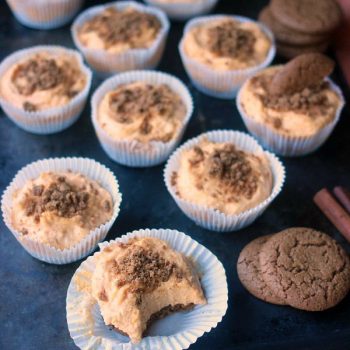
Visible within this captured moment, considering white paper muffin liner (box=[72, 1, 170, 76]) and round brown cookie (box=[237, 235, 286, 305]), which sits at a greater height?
white paper muffin liner (box=[72, 1, 170, 76])

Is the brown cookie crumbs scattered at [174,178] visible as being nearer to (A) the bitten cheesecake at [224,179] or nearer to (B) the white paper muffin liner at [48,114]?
(A) the bitten cheesecake at [224,179]

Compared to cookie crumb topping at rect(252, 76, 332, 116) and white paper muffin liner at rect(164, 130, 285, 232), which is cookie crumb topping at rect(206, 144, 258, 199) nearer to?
white paper muffin liner at rect(164, 130, 285, 232)

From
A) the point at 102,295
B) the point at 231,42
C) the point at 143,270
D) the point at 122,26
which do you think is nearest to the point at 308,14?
the point at 231,42

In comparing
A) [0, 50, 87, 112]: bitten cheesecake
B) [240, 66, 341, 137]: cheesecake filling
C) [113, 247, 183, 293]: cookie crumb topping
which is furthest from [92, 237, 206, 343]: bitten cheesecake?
[0, 50, 87, 112]: bitten cheesecake

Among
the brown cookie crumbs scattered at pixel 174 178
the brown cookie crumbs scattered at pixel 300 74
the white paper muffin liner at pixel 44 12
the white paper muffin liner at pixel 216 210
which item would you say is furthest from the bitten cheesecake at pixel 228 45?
the white paper muffin liner at pixel 44 12

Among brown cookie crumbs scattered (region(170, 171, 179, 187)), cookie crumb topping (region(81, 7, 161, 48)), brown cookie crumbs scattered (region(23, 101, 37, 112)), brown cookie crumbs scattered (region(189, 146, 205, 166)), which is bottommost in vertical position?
brown cookie crumbs scattered (region(170, 171, 179, 187))

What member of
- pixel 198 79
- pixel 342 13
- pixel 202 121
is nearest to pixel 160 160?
pixel 202 121
